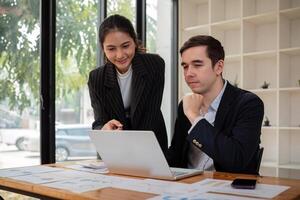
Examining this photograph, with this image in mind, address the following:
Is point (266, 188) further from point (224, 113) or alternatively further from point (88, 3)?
point (88, 3)

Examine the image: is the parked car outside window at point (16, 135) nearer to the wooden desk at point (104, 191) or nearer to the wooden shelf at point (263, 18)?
the wooden desk at point (104, 191)

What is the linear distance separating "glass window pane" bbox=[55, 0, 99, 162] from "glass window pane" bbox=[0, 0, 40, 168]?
184mm

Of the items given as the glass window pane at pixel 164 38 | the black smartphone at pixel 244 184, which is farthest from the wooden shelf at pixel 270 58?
the black smartphone at pixel 244 184

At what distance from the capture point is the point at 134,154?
4.04 ft

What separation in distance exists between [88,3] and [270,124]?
6.46ft

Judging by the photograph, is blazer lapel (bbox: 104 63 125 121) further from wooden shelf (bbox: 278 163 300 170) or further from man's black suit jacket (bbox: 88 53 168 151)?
wooden shelf (bbox: 278 163 300 170)

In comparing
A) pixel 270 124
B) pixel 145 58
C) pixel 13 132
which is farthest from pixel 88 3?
pixel 270 124

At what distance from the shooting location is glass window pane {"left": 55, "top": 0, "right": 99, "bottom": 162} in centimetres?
289

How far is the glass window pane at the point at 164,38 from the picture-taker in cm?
396

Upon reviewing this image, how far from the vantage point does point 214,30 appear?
3.76m

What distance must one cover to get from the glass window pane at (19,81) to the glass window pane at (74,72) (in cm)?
18

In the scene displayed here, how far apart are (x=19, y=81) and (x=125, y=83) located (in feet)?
3.76

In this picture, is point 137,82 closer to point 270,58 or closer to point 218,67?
point 218,67

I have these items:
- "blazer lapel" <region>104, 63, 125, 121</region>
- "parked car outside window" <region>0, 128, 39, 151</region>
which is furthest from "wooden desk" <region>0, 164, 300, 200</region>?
"parked car outside window" <region>0, 128, 39, 151</region>
